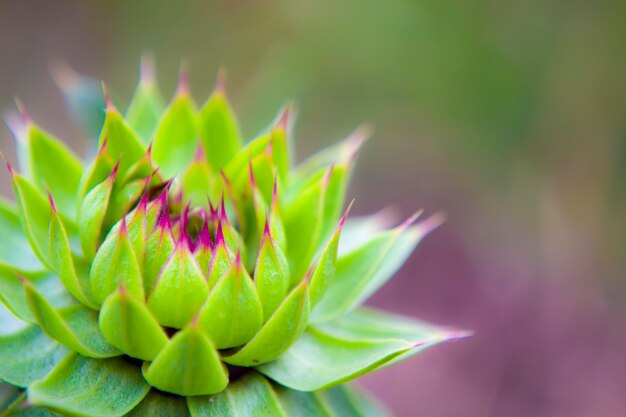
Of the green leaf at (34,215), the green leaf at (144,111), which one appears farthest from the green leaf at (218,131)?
the green leaf at (34,215)

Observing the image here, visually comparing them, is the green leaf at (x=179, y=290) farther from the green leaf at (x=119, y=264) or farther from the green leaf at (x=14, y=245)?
the green leaf at (x=14, y=245)

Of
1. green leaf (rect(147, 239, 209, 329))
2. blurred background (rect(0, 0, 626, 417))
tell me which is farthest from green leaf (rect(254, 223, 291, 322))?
blurred background (rect(0, 0, 626, 417))

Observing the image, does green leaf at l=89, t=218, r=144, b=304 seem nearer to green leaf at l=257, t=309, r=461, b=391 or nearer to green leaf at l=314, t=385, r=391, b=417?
green leaf at l=257, t=309, r=461, b=391

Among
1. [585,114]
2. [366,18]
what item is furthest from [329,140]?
[585,114]

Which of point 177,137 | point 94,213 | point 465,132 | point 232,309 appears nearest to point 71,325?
point 94,213

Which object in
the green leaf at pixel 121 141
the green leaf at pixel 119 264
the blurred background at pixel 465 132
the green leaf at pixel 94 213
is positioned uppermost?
the green leaf at pixel 121 141

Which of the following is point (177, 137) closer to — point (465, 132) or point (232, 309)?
point (232, 309)

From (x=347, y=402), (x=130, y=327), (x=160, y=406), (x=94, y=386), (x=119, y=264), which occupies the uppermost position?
(x=119, y=264)
